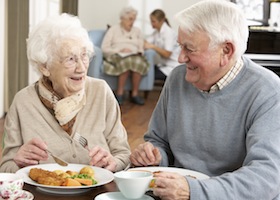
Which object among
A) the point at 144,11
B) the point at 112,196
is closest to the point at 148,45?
the point at 144,11

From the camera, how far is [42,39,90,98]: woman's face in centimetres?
235

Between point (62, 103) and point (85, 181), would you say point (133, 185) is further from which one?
point (62, 103)

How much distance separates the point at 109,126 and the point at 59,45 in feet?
1.11

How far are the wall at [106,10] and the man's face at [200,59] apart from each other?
25.9ft

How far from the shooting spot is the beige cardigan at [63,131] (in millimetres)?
2270

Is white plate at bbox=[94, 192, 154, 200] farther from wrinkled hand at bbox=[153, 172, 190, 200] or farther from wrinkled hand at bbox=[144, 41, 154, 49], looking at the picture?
wrinkled hand at bbox=[144, 41, 154, 49]

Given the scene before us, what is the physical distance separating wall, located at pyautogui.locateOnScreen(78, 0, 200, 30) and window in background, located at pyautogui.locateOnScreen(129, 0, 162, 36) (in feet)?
0.11

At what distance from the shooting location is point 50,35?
2.31 meters

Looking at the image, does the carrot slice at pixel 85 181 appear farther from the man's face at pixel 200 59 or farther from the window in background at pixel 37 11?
the window in background at pixel 37 11

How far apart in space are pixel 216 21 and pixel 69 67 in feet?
2.14

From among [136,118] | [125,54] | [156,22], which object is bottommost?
[136,118]

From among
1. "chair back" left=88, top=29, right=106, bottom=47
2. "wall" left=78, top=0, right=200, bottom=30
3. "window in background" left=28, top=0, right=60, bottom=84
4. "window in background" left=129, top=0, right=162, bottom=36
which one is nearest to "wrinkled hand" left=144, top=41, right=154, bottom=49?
"chair back" left=88, top=29, right=106, bottom=47

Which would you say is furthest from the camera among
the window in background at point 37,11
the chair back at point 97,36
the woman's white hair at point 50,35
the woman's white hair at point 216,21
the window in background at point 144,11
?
the window in background at point 144,11

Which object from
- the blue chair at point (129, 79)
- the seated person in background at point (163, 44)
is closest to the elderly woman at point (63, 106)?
the blue chair at point (129, 79)
